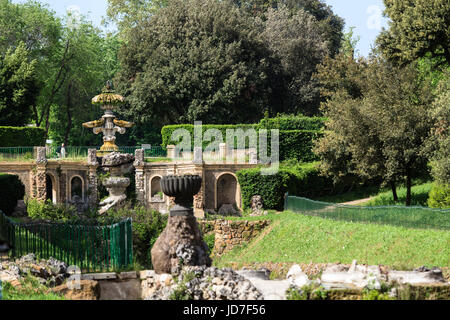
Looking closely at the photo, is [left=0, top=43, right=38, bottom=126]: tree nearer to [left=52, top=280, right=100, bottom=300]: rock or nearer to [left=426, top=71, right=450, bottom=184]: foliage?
[left=426, top=71, right=450, bottom=184]: foliage

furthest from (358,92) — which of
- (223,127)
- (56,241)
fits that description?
(56,241)

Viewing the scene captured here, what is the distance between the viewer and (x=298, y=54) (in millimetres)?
58969

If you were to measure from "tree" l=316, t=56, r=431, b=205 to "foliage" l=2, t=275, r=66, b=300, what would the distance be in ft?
73.2

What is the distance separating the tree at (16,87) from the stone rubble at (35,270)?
→ 35282 mm

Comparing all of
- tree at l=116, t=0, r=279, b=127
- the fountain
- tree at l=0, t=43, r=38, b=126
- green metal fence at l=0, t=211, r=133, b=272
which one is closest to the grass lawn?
green metal fence at l=0, t=211, r=133, b=272

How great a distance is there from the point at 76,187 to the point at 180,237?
2765 cm

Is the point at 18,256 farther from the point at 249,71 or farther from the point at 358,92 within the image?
the point at 249,71

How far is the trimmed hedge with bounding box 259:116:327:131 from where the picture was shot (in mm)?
47072

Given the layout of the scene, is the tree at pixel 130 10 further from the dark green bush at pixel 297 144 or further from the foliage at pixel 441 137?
the foliage at pixel 441 137

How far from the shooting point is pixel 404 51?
40406 millimetres

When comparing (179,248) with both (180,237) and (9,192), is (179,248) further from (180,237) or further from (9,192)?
(9,192)

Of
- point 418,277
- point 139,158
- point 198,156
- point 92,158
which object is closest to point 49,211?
point 92,158

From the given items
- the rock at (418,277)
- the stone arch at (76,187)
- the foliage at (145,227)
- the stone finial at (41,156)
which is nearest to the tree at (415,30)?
the foliage at (145,227)

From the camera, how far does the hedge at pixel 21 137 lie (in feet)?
159
